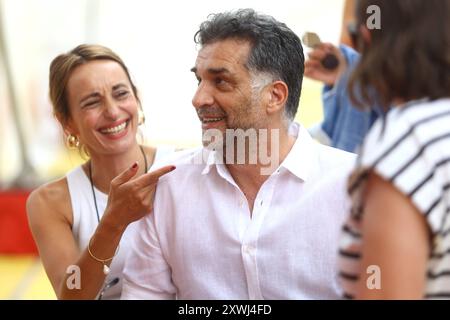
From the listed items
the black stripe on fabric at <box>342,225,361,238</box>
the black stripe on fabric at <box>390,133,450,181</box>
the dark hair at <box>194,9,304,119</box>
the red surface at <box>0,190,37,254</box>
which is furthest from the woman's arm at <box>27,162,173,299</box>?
the red surface at <box>0,190,37,254</box>

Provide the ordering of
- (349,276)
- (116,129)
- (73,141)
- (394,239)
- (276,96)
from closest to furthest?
(394,239) < (349,276) < (276,96) < (116,129) < (73,141)

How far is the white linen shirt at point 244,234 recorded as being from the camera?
1480 mm

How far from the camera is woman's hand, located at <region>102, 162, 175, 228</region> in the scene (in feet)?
4.88

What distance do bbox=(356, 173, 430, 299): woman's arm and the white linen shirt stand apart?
0.58 metres

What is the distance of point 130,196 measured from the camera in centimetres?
149

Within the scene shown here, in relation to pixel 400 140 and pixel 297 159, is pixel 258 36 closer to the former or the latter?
pixel 297 159

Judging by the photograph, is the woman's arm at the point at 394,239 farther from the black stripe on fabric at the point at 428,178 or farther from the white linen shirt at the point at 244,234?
the white linen shirt at the point at 244,234

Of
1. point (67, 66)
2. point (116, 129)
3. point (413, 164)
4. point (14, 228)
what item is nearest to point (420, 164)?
point (413, 164)

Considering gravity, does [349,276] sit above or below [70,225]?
above

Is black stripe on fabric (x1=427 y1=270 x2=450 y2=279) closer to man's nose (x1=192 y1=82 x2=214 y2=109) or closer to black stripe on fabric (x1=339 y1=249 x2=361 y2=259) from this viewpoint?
black stripe on fabric (x1=339 y1=249 x2=361 y2=259)

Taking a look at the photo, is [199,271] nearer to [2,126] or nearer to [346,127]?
[346,127]

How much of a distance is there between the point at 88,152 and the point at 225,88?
603mm

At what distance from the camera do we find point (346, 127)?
1.97 meters
